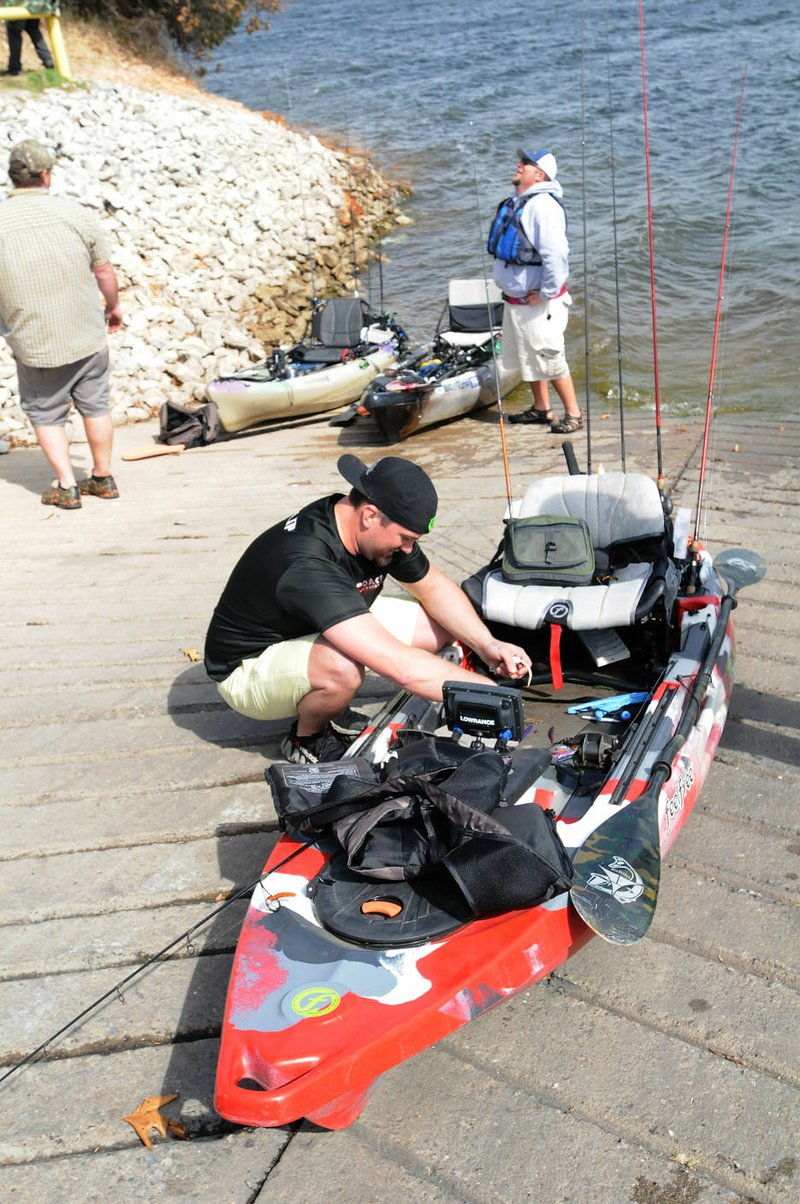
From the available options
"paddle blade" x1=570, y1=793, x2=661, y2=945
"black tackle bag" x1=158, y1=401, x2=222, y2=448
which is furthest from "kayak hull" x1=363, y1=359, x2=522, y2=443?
"paddle blade" x1=570, y1=793, x2=661, y2=945

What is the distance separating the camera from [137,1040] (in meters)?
3.15

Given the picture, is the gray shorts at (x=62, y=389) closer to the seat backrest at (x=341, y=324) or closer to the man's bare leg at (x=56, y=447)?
the man's bare leg at (x=56, y=447)

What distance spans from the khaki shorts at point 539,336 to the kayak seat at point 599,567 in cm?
337

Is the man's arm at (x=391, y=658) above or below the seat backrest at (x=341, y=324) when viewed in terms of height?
above

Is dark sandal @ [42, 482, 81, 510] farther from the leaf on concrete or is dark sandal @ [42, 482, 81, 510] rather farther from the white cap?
the leaf on concrete

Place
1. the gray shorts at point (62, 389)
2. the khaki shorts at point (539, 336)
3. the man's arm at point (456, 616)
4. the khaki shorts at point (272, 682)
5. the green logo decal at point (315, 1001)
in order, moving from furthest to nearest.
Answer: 1. the khaki shorts at point (539, 336)
2. the gray shorts at point (62, 389)
3. the man's arm at point (456, 616)
4. the khaki shorts at point (272, 682)
5. the green logo decal at point (315, 1001)

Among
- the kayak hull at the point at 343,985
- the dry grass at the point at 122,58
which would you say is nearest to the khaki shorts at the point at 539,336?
the kayak hull at the point at 343,985

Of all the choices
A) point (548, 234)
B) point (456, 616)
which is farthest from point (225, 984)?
point (548, 234)

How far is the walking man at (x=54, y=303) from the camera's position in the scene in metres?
6.99

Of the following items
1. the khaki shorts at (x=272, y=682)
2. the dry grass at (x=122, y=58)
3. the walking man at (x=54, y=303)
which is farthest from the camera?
the dry grass at (x=122, y=58)

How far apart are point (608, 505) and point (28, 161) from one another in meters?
4.18

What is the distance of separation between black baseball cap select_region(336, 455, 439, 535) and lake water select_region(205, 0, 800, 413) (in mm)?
2274

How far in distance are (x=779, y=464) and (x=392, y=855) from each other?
5345 mm

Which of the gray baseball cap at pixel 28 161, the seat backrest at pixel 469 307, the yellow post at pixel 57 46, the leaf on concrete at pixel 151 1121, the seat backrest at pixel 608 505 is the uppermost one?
the yellow post at pixel 57 46
